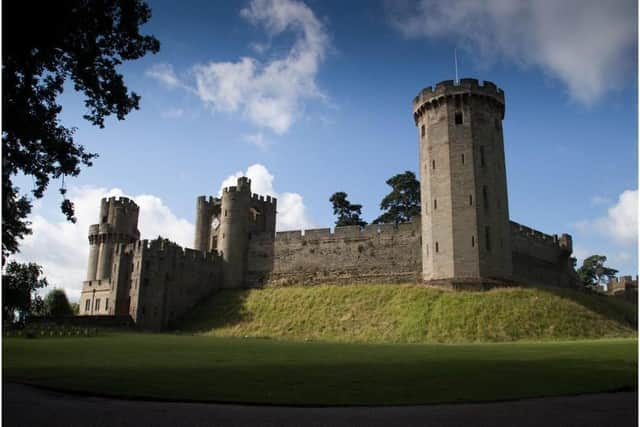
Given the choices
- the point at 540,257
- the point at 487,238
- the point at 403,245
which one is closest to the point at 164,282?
the point at 403,245

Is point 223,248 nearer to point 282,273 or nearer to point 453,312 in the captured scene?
point 282,273

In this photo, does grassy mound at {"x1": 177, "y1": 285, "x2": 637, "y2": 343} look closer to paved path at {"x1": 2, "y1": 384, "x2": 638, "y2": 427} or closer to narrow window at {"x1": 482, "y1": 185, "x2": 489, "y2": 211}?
narrow window at {"x1": 482, "y1": 185, "x2": 489, "y2": 211}

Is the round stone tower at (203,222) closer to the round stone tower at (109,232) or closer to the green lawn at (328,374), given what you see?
the round stone tower at (109,232)

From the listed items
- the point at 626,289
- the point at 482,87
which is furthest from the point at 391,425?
the point at 626,289

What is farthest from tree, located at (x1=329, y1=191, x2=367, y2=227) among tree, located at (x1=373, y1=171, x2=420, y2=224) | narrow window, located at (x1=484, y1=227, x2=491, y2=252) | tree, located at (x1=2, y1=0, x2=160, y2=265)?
tree, located at (x1=2, y1=0, x2=160, y2=265)

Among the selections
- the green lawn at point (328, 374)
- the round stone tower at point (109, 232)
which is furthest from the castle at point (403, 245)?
the green lawn at point (328, 374)

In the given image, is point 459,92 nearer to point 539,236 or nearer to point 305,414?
point 539,236

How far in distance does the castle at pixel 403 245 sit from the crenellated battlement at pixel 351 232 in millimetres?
84

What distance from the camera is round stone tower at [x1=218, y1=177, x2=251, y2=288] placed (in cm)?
4850

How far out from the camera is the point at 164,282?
43.9 m

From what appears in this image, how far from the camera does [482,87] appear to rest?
41469 mm

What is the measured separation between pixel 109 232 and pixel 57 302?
509 inches

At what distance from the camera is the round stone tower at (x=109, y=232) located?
5700 cm

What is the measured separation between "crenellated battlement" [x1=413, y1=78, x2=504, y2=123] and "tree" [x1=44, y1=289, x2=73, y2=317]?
44.6m
